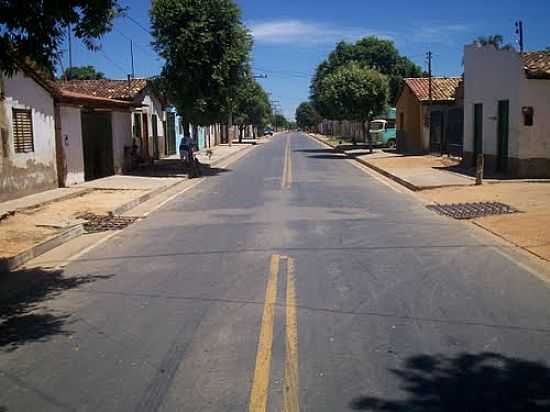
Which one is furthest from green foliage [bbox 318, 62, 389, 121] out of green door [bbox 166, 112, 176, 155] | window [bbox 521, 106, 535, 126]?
window [bbox 521, 106, 535, 126]

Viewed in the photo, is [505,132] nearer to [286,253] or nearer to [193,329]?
[286,253]

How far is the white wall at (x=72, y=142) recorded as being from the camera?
2064cm

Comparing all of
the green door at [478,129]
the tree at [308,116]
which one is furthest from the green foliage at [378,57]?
the tree at [308,116]

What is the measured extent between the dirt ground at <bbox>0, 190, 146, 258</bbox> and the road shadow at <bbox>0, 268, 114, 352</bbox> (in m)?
1.18

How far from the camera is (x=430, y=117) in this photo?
36.5 m

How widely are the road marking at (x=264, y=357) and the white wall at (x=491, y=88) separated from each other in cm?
1527

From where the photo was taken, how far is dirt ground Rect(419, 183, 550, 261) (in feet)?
34.2

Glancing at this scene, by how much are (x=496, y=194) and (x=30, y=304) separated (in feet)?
A: 40.6

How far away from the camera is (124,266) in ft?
29.9

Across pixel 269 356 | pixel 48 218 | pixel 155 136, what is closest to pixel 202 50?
pixel 155 136

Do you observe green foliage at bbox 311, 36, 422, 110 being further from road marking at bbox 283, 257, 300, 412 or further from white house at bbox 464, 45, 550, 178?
road marking at bbox 283, 257, 300, 412

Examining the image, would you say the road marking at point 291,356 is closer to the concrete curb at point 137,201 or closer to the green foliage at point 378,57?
the concrete curb at point 137,201

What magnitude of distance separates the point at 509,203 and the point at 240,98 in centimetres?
1579

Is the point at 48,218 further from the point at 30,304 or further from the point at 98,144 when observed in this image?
the point at 98,144
